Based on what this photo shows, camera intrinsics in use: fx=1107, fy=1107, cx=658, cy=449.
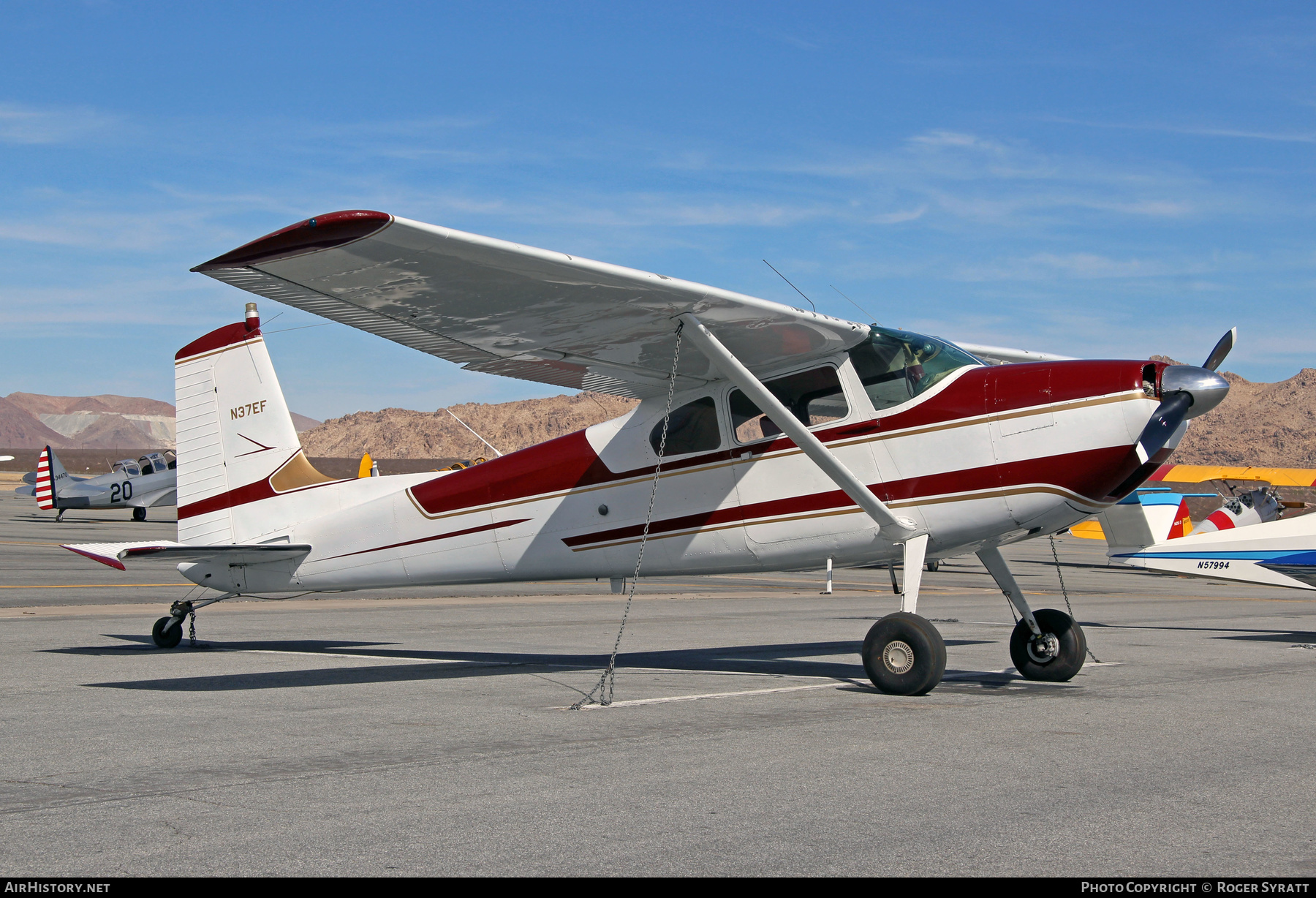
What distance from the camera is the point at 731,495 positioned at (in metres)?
9.55

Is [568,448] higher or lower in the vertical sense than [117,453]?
lower

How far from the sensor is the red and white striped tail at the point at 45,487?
42656mm

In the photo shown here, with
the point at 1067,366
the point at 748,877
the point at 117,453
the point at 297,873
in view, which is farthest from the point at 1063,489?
the point at 117,453

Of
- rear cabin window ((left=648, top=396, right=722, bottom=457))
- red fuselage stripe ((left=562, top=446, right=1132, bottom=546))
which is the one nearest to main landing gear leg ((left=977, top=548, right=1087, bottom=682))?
red fuselage stripe ((left=562, top=446, right=1132, bottom=546))

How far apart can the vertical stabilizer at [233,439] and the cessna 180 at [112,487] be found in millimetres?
34462

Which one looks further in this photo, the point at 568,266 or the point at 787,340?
the point at 787,340

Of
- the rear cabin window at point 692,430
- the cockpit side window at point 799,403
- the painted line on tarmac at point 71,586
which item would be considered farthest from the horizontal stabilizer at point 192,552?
the painted line on tarmac at point 71,586

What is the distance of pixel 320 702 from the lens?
27.5 ft

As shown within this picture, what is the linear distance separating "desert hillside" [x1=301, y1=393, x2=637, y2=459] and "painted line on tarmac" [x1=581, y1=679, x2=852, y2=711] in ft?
519

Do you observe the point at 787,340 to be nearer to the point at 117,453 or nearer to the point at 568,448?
the point at 568,448

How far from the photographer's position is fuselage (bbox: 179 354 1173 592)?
332 inches

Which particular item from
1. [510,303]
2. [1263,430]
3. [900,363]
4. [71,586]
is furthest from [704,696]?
[1263,430]

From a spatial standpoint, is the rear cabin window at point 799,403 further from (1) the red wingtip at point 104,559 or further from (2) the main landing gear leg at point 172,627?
(2) the main landing gear leg at point 172,627

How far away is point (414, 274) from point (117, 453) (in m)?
138
